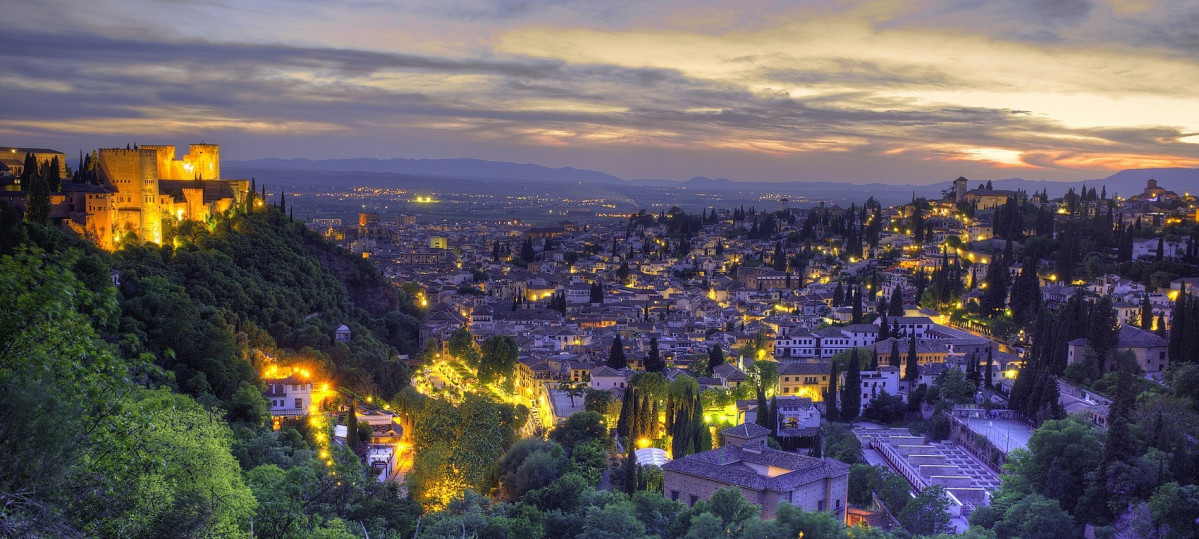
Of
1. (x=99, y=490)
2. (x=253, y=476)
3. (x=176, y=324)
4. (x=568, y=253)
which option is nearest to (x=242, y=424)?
(x=176, y=324)

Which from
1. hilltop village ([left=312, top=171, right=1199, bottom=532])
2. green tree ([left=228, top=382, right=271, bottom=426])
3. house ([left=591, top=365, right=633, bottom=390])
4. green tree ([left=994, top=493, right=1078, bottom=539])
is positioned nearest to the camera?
green tree ([left=994, top=493, right=1078, bottom=539])

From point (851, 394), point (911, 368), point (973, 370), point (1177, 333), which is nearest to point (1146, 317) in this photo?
point (1177, 333)

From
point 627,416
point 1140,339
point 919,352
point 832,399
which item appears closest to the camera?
point 627,416

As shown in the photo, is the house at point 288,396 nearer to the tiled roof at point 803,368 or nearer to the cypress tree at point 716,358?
the cypress tree at point 716,358

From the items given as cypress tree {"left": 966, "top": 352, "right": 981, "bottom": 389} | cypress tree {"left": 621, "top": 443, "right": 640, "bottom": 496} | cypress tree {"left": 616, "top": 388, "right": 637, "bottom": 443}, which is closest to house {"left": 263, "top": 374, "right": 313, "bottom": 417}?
cypress tree {"left": 616, "top": 388, "right": 637, "bottom": 443}

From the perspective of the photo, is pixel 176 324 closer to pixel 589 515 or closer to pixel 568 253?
pixel 589 515

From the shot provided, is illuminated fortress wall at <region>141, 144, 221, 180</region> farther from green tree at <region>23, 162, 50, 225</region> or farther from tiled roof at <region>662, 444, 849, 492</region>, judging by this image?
tiled roof at <region>662, 444, 849, 492</region>

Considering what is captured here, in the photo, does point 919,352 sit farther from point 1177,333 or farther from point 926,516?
A: point 926,516
